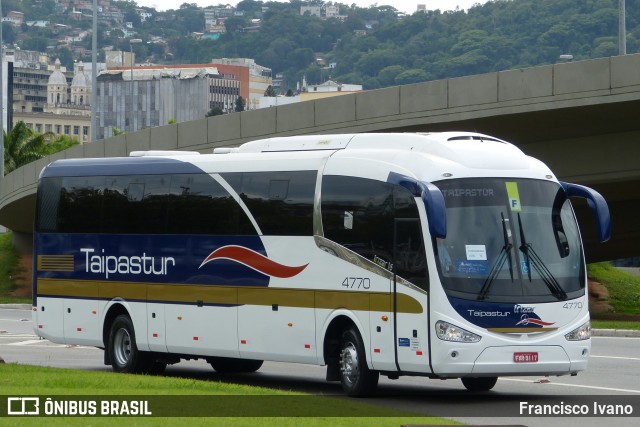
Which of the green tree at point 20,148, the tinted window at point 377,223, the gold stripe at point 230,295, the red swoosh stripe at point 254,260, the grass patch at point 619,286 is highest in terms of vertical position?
the green tree at point 20,148

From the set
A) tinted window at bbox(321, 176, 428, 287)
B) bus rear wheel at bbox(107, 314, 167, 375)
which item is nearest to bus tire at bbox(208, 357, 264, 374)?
bus rear wheel at bbox(107, 314, 167, 375)

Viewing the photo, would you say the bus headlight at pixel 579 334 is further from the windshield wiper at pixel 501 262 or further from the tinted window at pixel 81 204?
the tinted window at pixel 81 204

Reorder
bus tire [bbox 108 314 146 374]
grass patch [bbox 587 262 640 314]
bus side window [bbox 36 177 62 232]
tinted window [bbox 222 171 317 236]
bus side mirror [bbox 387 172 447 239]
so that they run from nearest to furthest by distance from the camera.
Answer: bus side mirror [bbox 387 172 447 239] < tinted window [bbox 222 171 317 236] < bus tire [bbox 108 314 146 374] < bus side window [bbox 36 177 62 232] < grass patch [bbox 587 262 640 314]

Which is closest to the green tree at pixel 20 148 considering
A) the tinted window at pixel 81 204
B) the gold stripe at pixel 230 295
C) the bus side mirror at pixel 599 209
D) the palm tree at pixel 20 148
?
the palm tree at pixel 20 148

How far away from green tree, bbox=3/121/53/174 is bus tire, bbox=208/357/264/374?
71094 millimetres

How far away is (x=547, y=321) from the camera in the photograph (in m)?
17.1

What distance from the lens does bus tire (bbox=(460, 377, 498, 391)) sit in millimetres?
18766

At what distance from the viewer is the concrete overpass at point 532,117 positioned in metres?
31.2

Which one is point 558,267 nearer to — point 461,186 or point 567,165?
point 461,186

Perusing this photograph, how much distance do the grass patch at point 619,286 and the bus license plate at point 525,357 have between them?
95.6 ft

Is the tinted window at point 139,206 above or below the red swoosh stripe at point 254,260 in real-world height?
above

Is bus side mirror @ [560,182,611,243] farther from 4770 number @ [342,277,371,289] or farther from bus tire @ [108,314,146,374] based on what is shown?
bus tire @ [108,314,146,374]

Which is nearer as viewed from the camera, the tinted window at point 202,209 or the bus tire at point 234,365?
the tinted window at point 202,209

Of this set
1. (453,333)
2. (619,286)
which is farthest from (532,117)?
(619,286)
